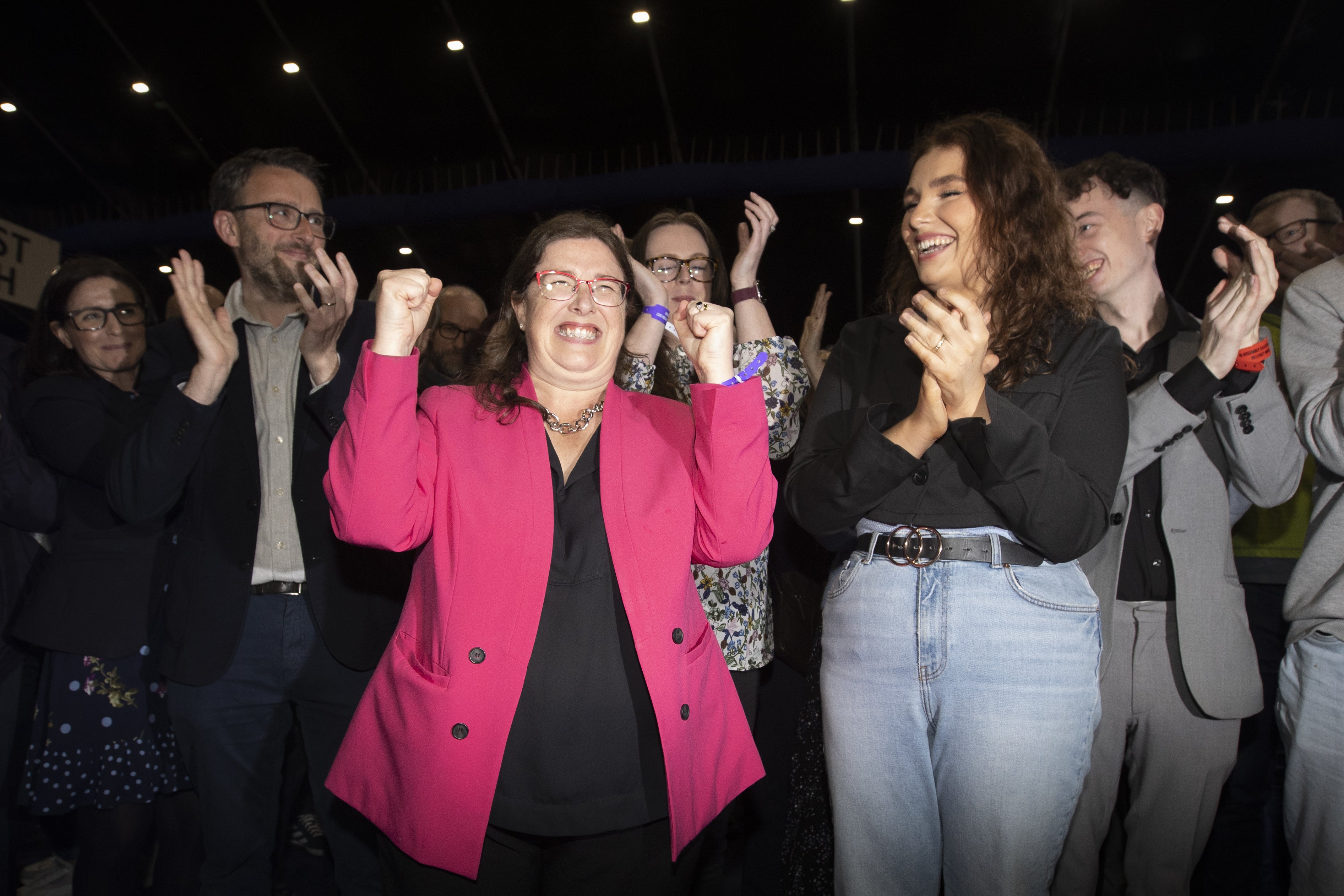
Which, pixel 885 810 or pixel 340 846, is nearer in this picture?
pixel 885 810

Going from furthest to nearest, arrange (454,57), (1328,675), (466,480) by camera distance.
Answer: (454,57) → (1328,675) → (466,480)

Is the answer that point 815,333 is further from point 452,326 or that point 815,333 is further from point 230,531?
point 230,531

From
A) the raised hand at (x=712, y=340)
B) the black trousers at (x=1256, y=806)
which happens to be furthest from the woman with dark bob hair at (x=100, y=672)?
the black trousers at (x=1256, y=806)

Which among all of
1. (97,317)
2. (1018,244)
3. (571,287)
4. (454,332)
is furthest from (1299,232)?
(97,317)

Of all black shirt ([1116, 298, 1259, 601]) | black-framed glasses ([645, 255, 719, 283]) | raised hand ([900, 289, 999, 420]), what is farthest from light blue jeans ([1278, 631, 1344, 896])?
black-framed glasses ([645, 255, 719, 283])

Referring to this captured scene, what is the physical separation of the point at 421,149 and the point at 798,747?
608cm

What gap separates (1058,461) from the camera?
1359mm

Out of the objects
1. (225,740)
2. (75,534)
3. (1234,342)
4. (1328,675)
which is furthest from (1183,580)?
(75,534)

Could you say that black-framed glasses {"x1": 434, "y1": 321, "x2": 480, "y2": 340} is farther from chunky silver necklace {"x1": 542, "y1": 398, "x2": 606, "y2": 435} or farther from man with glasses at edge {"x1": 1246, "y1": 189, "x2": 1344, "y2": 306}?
man with glasses at edge {"x1": 1246, "y1": 189, "x2": 1344, "y2": 306}

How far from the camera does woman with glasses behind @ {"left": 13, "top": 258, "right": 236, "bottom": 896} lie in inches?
85.7

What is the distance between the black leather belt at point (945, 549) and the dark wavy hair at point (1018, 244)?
0.97ft

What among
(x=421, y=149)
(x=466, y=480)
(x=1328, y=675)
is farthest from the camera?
(x=421, y=149)

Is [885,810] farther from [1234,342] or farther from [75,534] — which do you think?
[75,534]

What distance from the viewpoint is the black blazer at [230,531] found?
6.57ft
